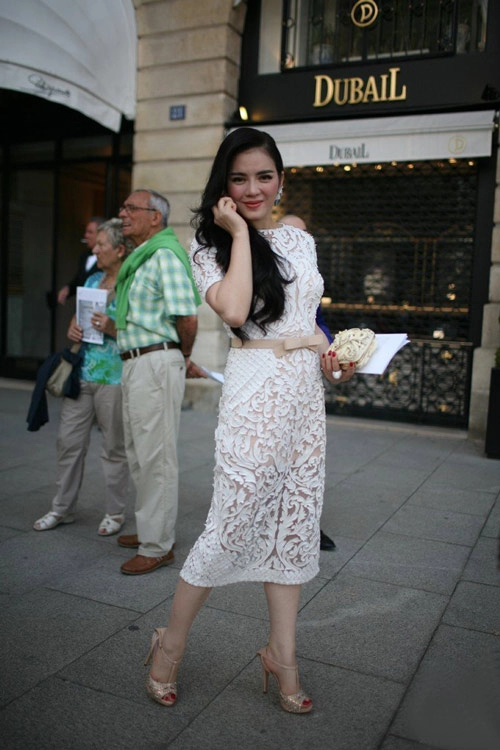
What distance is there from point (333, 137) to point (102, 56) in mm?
3258

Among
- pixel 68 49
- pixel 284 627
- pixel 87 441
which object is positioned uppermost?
pixel 68 49

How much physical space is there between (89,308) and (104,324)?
0.73 feet

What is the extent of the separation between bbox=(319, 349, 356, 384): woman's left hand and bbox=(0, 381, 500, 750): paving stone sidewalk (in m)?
1.22

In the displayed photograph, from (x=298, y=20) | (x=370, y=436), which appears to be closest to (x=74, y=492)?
(x=370, y=436)

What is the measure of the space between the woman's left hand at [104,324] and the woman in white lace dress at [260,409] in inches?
78.3

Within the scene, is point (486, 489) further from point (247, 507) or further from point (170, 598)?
point (247, 507)

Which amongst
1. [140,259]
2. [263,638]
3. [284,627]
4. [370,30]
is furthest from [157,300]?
[370,30]

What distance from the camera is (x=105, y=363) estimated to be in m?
4.61

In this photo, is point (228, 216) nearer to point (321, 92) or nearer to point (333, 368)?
point (333, 368)

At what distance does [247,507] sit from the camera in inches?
97.8

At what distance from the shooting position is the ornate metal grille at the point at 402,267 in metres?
8.62

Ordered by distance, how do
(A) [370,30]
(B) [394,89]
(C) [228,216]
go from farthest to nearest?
(A) [370,30] → (B) [394,89] → (C) [228,216]

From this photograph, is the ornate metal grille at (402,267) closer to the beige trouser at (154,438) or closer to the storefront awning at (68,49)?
the storefront awning at (68,49)

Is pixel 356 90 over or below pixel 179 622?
over
